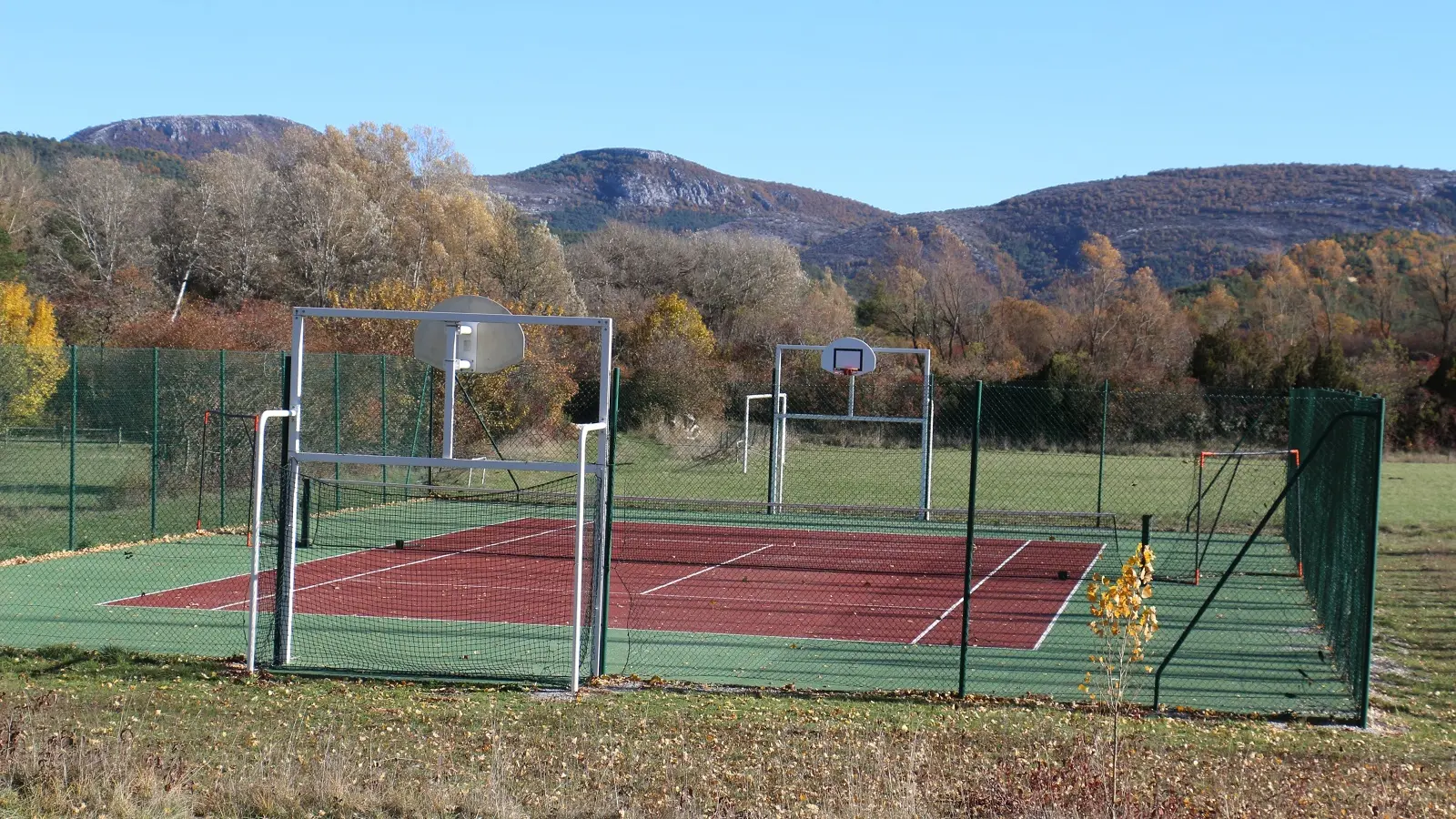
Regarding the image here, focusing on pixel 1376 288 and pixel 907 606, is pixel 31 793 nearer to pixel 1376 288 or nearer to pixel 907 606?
pixel 907 606

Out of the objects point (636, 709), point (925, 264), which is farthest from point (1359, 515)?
point (925, 264)

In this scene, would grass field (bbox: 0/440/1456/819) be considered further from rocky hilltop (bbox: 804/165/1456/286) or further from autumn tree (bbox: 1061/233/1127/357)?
rocky hilltop (bbox: 804/165/1456/286)

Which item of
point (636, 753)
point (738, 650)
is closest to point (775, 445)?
point (738, 650)

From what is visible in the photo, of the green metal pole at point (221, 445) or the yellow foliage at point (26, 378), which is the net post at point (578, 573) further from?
the yellow foliage at point (26, 378)

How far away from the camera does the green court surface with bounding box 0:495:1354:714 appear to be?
9656mm

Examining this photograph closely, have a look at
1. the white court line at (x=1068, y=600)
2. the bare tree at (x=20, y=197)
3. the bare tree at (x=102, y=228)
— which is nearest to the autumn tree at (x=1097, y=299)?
the white court line at (x=1068, y=600)

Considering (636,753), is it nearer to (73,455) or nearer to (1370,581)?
(1370,581)

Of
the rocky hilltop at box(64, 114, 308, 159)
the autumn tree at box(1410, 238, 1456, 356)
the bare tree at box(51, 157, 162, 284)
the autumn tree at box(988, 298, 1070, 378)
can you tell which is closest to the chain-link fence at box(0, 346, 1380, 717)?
the autumn tree at box(988, 298, 1070, 378)

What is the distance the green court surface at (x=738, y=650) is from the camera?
9.66 m

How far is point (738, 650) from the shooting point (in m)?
10.8

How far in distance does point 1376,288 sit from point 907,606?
186 ft

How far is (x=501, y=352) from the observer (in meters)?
10.3

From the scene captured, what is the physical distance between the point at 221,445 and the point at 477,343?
8016 mm

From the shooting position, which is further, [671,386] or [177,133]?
[177,133]
